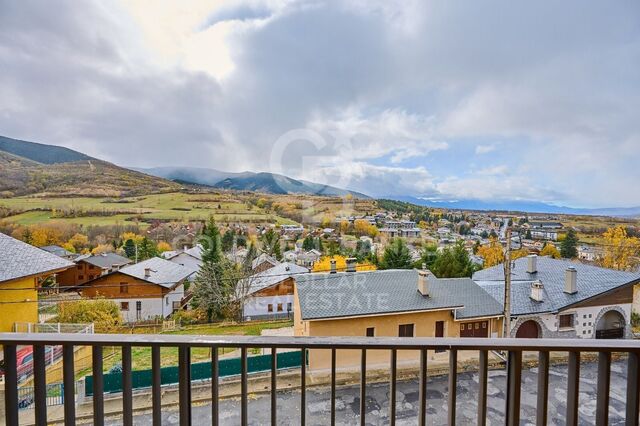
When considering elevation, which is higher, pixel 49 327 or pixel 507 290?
pixel 507 290

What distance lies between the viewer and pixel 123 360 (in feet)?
3.01

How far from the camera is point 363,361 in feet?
3.11

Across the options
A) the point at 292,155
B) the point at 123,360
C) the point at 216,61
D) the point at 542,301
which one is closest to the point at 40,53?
the point at 216,61

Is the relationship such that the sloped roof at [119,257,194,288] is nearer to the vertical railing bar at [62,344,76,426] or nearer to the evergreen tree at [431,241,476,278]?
the vertical railing bar at [62,344,76,426]

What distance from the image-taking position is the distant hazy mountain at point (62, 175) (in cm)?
188

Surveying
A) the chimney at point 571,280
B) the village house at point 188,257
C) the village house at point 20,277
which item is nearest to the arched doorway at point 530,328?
the chimney at point 571,280

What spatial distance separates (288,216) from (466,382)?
1.29m

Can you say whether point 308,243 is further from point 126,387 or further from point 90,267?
point 90,267

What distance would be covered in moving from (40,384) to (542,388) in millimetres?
1512

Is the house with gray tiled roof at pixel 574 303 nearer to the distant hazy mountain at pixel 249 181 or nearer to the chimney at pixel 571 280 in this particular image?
the chimney at pixel 571 280

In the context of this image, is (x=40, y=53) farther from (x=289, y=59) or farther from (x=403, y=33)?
(x=403, y=33)

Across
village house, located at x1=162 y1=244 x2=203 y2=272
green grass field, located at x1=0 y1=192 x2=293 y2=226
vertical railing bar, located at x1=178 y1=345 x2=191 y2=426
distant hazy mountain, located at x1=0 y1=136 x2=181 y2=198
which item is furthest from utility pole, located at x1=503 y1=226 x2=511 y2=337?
distant hazy mountain, located at x1=0 y1=136 x2=181 y2=198

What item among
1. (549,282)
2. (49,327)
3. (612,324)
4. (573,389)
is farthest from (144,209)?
(612,324)

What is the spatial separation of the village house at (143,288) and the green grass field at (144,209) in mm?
312
